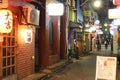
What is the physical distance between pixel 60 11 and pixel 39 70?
5.67 m

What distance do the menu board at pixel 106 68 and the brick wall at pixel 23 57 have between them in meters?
6.01

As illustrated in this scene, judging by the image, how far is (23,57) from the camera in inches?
615

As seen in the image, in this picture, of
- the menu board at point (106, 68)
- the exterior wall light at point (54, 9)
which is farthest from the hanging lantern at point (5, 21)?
the exterior wall light at point (54, 9)

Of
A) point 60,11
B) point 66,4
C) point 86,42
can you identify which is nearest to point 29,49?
point 60,11

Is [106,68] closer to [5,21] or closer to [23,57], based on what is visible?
[5,21]

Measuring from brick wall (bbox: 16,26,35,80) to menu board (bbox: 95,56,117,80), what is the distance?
237 inches

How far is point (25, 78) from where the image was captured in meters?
15.7

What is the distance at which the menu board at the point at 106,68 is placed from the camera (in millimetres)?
10008

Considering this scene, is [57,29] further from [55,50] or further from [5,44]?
[5,44]

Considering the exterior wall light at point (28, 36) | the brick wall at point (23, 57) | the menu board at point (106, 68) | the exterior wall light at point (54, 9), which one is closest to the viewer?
the menu board at point (106, 68)

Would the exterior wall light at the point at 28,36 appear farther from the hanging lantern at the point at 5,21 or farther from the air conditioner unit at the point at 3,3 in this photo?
the air conditioner unit at the point at 3,3

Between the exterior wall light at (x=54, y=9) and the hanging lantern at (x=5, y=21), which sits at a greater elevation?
the exterior wall light at (x=54, y=9)

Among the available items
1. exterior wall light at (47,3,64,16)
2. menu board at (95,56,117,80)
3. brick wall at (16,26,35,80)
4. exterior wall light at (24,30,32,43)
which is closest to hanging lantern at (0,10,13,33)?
brick wall at (16,26,35,80)

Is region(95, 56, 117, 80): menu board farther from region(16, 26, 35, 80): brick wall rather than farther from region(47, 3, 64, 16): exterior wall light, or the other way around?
region(47, 3, 64, 16): exterior wall light
